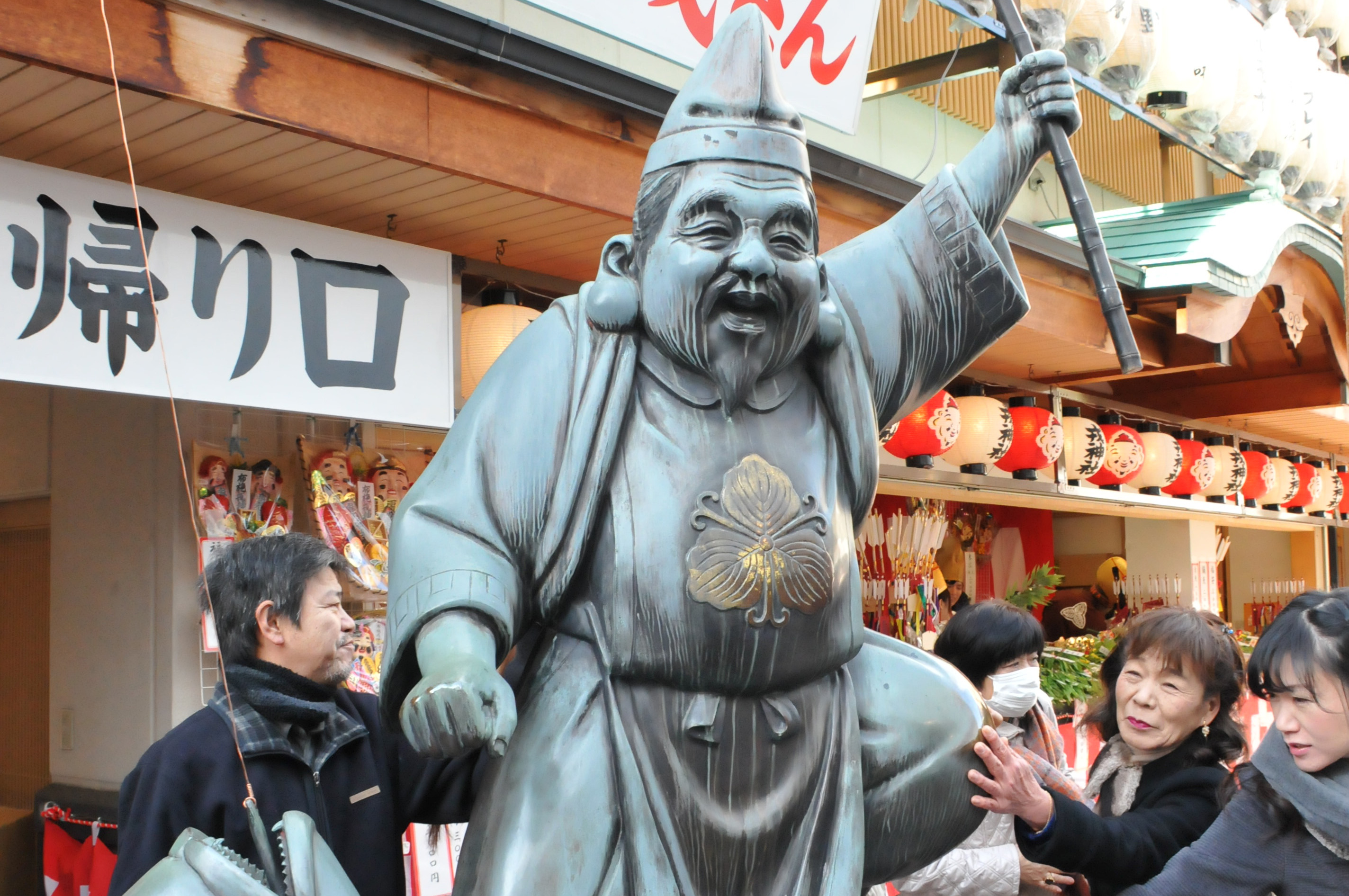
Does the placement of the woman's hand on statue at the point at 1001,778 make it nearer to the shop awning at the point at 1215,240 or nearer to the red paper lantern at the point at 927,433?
the red paper lantern at the point at 927,433

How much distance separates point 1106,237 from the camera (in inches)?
317

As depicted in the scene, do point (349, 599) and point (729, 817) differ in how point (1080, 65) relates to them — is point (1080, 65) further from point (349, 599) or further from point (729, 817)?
point (729, 817)

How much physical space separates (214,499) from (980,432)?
177 inches

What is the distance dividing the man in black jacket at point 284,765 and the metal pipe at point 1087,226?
138cm

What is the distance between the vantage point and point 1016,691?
10.2 ft

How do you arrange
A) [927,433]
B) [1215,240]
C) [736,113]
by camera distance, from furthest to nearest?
[1215,240] → [927,433] → [736,113]

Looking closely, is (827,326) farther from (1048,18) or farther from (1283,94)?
(1283,94)

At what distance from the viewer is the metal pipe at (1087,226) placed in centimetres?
205

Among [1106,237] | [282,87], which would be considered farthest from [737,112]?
[1106,237]

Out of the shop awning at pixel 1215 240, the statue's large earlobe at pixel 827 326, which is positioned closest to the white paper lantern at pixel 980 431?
the shop awning at pixel 1215 240

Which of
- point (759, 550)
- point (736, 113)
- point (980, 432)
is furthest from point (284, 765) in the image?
point (980, 432)

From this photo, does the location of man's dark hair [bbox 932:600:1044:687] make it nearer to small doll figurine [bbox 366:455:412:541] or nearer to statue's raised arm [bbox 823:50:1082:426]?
statue's raised arm [bbox 823:50:1082:426]

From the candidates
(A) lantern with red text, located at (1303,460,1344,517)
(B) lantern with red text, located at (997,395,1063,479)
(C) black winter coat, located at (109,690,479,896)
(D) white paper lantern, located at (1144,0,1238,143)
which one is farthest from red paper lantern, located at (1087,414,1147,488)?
(C) black winter coat, located at (109,690,479,896)

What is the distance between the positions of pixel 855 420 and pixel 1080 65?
4693mm
